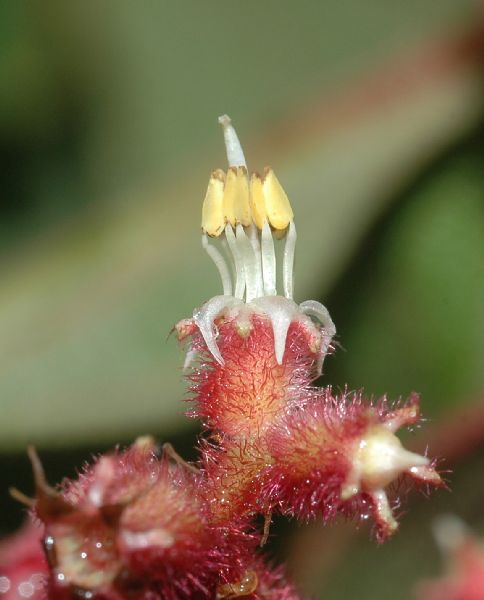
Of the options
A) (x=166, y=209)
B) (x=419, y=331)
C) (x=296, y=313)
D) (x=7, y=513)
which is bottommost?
(x=7, y=513)

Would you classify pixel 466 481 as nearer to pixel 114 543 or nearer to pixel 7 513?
pixel 7 513

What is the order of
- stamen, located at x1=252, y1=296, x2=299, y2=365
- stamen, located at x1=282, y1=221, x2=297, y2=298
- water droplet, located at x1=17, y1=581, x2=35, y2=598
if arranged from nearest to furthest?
stamen, located at x1=252, y1=296, x2=299, y2=365 → stamen, located at x1=282, y1=221, x2=297, y2=298 → water droplet, located at x1=17, y1=581, x2=35, y2=598

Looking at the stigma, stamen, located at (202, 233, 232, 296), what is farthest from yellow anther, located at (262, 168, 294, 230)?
stamen, located at (202, 233, 232, 296)

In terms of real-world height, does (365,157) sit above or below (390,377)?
above

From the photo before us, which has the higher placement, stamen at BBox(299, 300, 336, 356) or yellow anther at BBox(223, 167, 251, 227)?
yellow anther at BBox(223, 167, 251, 227)

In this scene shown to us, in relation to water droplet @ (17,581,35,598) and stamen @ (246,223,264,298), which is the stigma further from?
water droplet @ (17,581,35,598)

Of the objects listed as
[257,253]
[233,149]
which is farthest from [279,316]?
[233,149]

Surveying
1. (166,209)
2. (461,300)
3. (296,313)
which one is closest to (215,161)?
(166,209)
